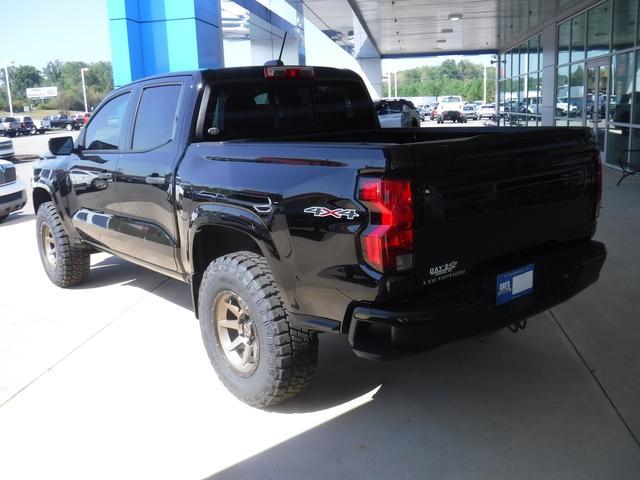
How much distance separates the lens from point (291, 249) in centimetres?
309

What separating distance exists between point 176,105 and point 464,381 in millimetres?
2600

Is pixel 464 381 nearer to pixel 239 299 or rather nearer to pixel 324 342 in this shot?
pixel 324 342

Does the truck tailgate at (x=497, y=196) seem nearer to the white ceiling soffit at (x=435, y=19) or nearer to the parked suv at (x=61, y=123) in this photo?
the white ceiling soffit at (x=435, y=19)

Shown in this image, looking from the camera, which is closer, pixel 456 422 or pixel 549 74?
pixel 456 422

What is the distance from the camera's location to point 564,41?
58.7ft

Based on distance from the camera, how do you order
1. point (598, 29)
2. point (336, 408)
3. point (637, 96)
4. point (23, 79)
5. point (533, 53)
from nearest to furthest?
point (336, 408), point (637, 96), point (598, 29), point (533, 53), point (23, 79)

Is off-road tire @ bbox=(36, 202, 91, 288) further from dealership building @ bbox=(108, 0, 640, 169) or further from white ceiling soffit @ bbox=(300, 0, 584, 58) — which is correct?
white ceiling soffit @ bbox=(300, 0, 584, 58)

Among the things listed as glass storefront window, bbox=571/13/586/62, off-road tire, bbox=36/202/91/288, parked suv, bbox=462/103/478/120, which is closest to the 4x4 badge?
off-road tire, bbox=36/202/91/288

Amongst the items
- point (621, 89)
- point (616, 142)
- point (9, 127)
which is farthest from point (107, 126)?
point (9, 127)

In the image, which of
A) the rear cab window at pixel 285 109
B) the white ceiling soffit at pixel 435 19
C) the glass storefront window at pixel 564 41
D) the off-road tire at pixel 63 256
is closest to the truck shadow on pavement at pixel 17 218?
the off-road tire at pixel 63 256

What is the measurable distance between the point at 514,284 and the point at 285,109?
7.03 ft

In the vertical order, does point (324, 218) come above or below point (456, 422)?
above

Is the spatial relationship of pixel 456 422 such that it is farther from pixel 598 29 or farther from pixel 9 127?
pixel 9 127

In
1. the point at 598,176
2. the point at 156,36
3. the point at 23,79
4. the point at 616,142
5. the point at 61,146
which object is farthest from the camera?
the point at 23,79
